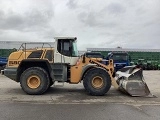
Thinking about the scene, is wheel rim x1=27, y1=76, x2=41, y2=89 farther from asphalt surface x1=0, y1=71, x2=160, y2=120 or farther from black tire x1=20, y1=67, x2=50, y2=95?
asphalt surface x1=0, y1=71, x2=160, y2=120

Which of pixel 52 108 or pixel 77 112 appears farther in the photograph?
pixel 52 108

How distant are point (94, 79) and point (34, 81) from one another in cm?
265

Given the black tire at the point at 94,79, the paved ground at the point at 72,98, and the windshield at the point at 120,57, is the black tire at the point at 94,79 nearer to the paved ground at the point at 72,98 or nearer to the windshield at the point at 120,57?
the paved ground at the point at 72,98

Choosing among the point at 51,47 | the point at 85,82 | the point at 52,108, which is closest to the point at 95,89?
the point at 85,82

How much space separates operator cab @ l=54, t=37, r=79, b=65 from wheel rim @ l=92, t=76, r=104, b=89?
1206 millimetres

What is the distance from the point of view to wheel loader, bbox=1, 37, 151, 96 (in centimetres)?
1407

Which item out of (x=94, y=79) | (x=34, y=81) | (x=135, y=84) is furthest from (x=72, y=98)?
(x=135, y=84)

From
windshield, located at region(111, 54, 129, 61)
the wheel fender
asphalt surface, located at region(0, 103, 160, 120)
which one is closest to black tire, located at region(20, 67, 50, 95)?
the wheel fender

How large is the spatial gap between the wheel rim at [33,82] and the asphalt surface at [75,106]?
1.60 feet

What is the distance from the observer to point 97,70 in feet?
46.6

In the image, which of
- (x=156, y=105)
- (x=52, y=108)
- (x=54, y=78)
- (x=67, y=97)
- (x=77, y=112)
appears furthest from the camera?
(x=54, y=78)

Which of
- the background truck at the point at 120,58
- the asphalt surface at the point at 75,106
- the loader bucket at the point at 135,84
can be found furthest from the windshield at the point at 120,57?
the loader bucket at the point at 135,84

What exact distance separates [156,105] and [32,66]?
5846 mm

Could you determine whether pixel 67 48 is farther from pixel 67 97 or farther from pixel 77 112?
pixel 77 112
